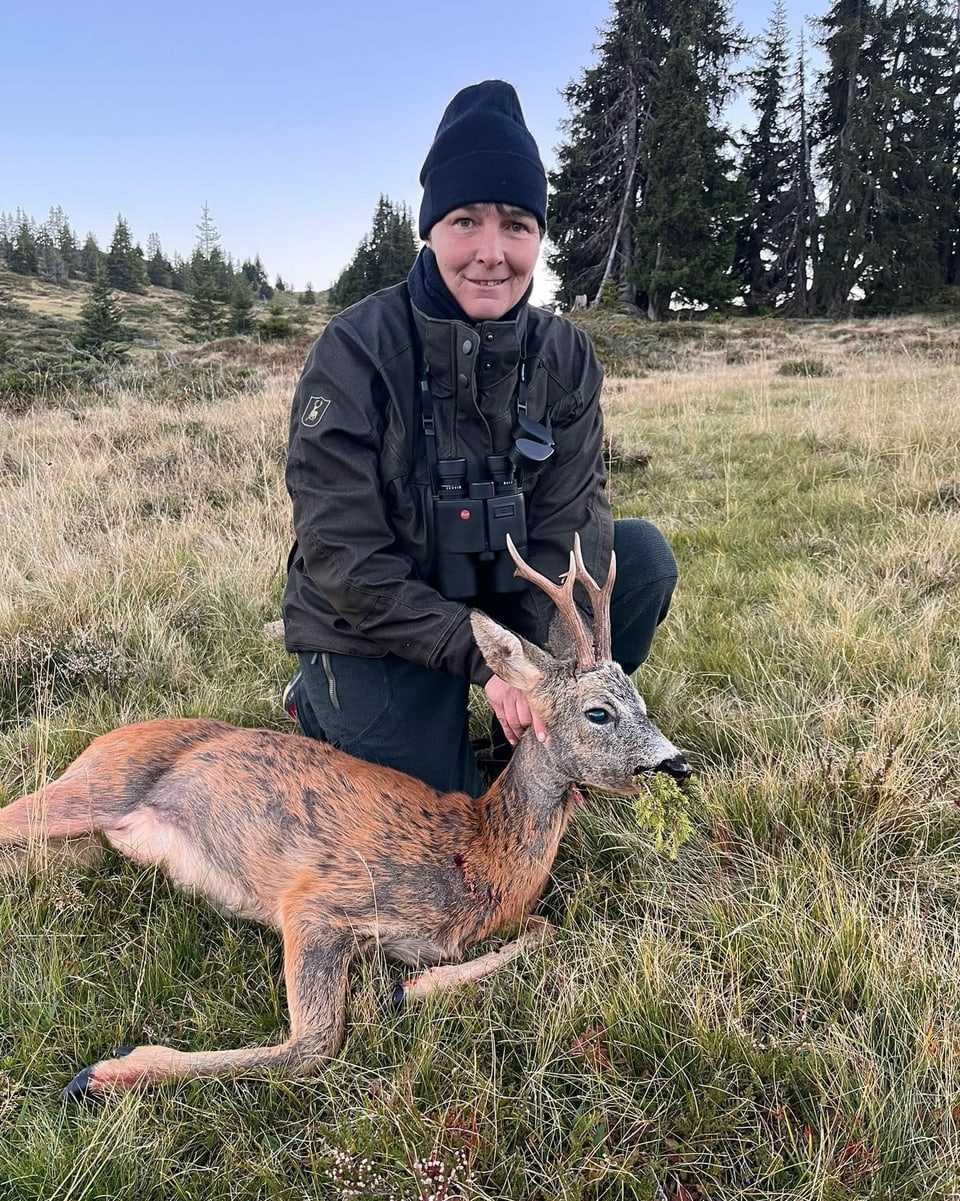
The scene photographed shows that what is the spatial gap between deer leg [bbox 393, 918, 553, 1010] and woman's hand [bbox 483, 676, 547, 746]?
2.03 feet

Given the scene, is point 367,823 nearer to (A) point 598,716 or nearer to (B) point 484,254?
(A) point 598,716

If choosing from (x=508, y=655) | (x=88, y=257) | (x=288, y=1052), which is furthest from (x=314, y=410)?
(x=88, y=257)

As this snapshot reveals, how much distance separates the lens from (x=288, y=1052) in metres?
2.04

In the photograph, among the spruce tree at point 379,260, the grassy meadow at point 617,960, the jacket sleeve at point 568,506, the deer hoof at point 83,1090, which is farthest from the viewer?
the spruce tree at point 379,260

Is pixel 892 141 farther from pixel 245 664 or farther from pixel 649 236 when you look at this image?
pixel 245 664

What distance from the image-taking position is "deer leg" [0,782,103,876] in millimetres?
2621

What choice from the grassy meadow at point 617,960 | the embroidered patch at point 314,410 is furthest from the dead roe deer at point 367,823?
the embroidered patch at point 314,410

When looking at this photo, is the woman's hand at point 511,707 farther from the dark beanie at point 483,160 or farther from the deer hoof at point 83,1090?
the dark beanie at point 483,160

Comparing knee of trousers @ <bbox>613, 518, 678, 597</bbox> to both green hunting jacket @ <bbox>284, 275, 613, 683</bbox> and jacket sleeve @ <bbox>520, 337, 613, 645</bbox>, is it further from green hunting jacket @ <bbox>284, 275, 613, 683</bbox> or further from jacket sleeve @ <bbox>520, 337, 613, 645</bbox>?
green hunting jacket @ <bbox>284, 275, 613, 683</bbox>

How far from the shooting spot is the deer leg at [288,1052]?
1965 mm

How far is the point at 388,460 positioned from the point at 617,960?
1.90 metres

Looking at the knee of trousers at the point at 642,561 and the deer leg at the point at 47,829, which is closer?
the deer leg at the point at 47,829

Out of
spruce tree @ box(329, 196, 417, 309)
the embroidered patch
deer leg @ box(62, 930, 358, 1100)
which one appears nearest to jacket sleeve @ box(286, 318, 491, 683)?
the embroidered patch

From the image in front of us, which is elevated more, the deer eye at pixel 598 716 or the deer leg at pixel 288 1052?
the deer eye at pixel 598 716
